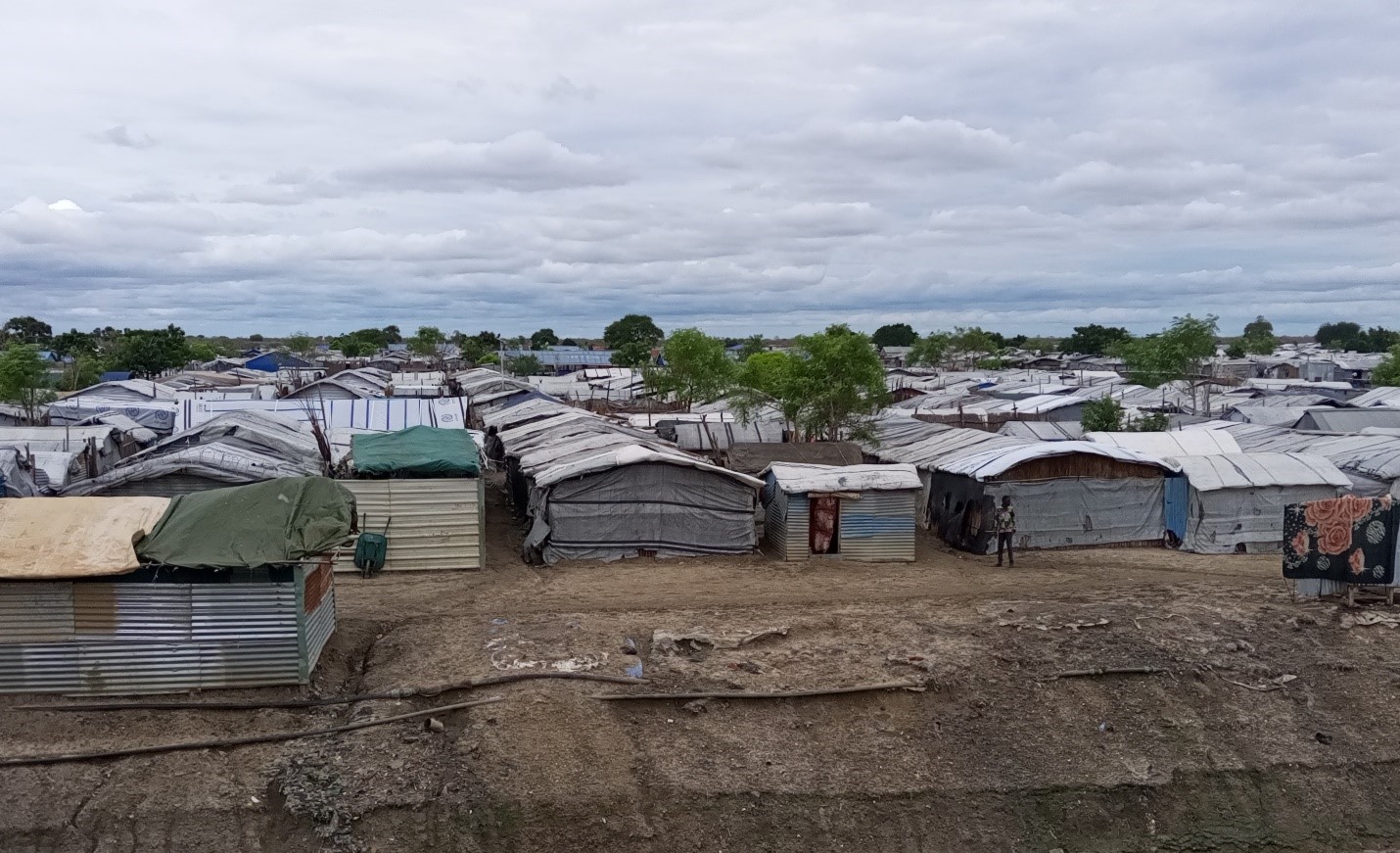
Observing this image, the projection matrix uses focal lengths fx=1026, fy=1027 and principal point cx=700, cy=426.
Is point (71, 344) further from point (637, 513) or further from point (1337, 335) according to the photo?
point (1337, 335)

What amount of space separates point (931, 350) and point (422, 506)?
8273 centimetres

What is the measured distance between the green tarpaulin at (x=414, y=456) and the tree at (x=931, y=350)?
8078cm

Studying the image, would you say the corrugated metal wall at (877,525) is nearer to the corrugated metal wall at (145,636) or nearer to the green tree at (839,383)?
the green tree at (839,383)

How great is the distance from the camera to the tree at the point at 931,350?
3757 inches

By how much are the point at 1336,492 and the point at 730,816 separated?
17.9 m

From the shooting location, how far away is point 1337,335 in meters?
142

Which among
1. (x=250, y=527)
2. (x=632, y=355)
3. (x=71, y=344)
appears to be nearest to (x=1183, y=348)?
(x=250, y=527)

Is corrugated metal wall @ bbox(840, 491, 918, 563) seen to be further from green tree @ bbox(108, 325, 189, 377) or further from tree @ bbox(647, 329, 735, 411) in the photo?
green tree @ bbox(108, 325, 189, 377)

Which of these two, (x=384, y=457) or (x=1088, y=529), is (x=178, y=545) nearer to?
(x=384, y=457)

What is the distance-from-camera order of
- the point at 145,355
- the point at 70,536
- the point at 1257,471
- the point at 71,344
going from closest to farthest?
the point at 70,536, the point at 1257,471, the point at 145,355, the point at 71,344

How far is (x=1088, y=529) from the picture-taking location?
21.1 meters

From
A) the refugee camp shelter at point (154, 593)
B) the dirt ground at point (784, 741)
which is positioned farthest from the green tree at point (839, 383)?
the refugee camp shelter at point (154, 593)

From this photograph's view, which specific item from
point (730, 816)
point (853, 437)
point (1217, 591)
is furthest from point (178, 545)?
point (853, 437)

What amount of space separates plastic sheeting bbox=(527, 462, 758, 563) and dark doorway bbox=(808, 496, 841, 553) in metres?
1.34
